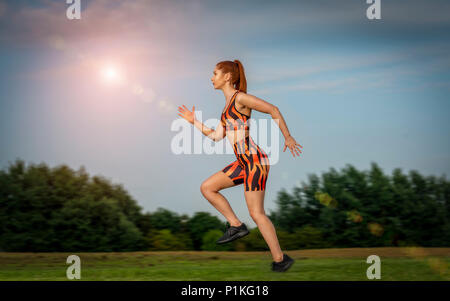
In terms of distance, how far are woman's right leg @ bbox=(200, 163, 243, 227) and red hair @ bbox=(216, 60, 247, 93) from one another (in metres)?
1.08

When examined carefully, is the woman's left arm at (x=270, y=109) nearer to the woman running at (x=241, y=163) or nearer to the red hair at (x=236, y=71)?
the woman running at (x=241, y=163)

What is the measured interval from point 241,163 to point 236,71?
124 cm

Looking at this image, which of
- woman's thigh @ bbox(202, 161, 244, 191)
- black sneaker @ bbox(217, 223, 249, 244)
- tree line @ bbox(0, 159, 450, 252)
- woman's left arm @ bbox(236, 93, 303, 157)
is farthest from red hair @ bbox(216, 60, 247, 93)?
tree line @ bbox(0, 159, 450, 252)

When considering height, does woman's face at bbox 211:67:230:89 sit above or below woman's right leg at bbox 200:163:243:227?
above

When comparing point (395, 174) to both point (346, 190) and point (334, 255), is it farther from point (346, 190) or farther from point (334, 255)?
point (334, 255)

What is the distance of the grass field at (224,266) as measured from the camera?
573 centimetres

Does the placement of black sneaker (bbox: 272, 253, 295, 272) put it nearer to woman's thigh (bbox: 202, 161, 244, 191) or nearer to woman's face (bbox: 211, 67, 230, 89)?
woman's thigh (bbox: 202, 161, 244, 191)

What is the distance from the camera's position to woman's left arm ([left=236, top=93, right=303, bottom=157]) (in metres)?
5.23

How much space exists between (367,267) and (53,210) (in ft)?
24.6

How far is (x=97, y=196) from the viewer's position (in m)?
11.0

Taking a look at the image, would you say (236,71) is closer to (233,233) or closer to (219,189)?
(219,189)

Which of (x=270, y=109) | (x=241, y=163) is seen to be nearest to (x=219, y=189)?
(x=241, y=163)

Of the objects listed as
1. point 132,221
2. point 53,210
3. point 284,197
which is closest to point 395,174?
point 284,197

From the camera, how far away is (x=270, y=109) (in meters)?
5.42
